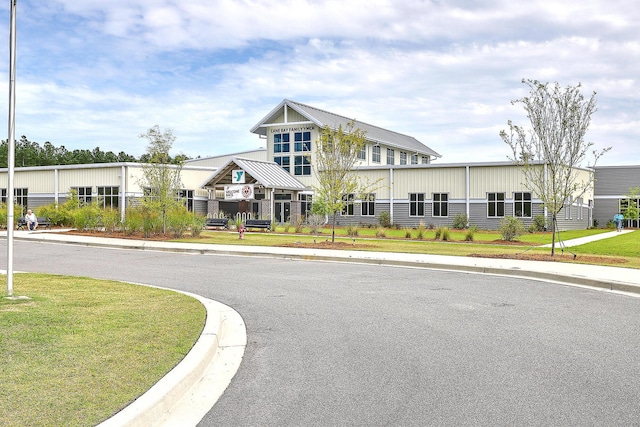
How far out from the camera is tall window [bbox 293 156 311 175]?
49453 mm

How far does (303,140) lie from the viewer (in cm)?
4909

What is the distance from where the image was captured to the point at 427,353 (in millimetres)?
6930

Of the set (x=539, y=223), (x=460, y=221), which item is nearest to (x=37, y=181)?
(x=460, y=221)

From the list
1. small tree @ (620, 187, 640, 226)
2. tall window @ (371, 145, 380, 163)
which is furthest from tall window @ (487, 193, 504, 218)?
tall window @ (371, 145, 380, 163)

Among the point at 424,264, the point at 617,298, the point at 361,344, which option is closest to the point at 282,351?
the point at 361,344

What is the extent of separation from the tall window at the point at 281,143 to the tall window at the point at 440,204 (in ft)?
46.7

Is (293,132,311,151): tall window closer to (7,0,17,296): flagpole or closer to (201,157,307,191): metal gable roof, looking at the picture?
(201,157,307,191): metal gable roof

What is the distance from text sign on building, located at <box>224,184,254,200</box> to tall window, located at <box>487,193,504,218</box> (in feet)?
55.3

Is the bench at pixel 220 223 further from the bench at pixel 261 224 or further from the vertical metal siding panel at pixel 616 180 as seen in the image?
the vertical metal siding panel at pixel 616 180

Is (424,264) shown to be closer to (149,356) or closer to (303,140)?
(149,356)

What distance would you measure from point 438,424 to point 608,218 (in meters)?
52.0

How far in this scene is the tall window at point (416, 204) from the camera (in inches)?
1670

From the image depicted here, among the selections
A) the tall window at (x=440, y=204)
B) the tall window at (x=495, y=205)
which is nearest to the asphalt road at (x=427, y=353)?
the tall window at (x=495, y=205)

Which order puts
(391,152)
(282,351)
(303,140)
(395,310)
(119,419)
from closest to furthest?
(119,419), (282,351), (395,310), (303,140), (391,152)
